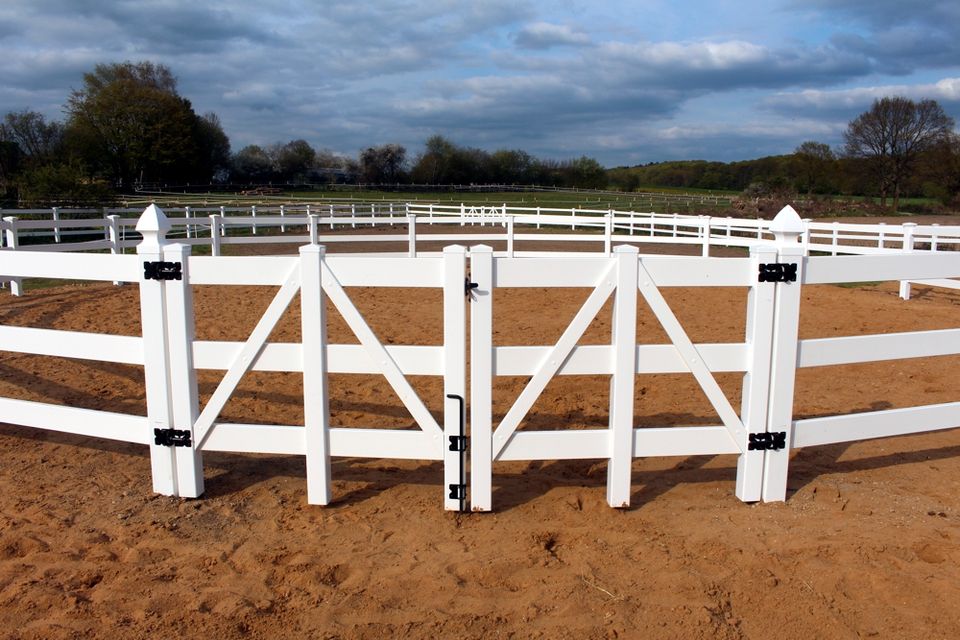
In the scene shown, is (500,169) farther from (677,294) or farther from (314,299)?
(314,299)

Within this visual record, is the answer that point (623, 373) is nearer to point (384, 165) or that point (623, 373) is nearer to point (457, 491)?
A: point (457, 491)

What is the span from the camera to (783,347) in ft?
13.2

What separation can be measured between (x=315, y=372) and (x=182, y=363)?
2.50 ft

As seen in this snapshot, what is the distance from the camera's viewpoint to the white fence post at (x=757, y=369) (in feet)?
13.1

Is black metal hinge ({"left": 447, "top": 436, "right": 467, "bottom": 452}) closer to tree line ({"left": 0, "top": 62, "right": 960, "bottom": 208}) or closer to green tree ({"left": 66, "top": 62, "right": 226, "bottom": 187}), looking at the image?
tree line ({"left": 0, "top": 62, "right": 960, "bottom": 208})

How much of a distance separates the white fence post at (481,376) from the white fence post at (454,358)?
54 mm

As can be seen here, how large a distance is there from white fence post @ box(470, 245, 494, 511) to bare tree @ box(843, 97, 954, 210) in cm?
5280

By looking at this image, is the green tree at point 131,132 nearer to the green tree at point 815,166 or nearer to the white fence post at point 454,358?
the green tree at point 815,166

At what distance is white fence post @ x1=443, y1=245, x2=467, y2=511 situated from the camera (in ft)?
12.3

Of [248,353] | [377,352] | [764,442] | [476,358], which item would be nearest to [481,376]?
[476,358]

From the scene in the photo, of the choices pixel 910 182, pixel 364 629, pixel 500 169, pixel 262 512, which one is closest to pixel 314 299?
pixel 262 512

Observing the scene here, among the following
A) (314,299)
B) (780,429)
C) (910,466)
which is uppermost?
(314,299)

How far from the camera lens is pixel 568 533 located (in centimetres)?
379

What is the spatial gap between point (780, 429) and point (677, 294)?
7.75 m
